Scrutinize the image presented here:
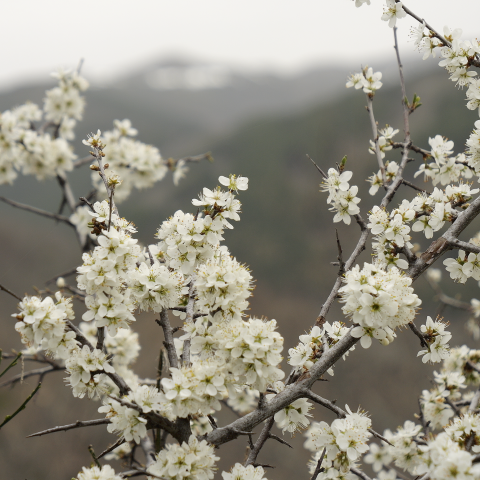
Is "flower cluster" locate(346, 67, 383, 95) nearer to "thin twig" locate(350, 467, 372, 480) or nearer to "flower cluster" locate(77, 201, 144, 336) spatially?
"flower cluster" locate(77, 201, 144, 336)

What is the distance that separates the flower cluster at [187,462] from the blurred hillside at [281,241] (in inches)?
87.5

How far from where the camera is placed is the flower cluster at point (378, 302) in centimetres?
140

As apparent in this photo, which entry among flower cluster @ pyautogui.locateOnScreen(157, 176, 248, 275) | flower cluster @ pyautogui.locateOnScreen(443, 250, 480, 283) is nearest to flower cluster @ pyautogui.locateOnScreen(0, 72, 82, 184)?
flower cluster @ pyautogui.locateOnScreen(157, 176, 248, 275)

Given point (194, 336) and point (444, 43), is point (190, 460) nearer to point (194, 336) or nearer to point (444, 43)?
point (194, 336)

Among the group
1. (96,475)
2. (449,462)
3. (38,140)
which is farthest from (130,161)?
(449,462)

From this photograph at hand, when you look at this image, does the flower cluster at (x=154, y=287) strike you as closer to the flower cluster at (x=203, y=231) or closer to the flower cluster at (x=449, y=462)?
the flower cluster at (x=203, y=231)

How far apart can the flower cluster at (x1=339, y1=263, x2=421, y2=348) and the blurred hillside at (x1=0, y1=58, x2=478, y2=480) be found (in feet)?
9.36

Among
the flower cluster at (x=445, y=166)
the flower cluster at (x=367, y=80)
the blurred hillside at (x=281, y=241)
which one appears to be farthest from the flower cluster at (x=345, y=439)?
the blurred hillside at (x=281, y=241)

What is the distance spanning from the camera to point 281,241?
904 centimetres

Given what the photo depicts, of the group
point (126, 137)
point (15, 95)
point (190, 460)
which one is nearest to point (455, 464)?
point (190, 460)

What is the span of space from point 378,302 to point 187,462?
33.6 inches

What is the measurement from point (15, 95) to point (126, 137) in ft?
61.0

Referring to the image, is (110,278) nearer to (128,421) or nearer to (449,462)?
(128,421)

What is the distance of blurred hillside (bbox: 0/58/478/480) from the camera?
21.6 feet
